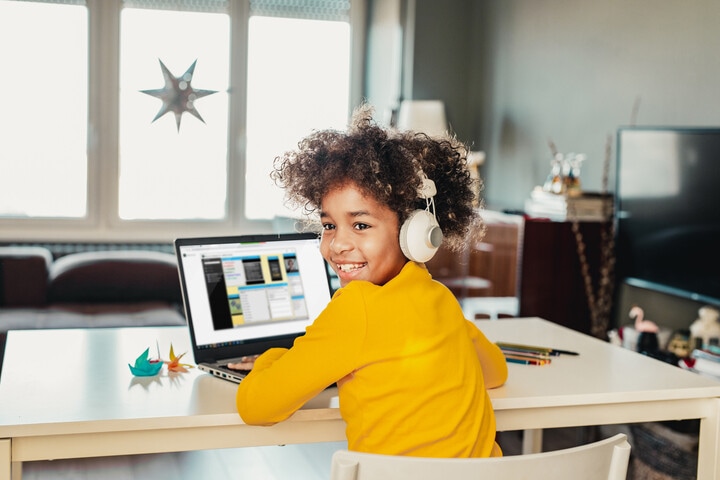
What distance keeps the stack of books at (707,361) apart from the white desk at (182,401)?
3.11 feet

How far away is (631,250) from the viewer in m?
3.59

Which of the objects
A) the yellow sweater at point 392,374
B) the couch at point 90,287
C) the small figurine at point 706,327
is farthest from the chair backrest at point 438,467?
the couch at point 90,287

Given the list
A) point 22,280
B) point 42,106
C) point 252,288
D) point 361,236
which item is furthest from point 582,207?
point 42,106

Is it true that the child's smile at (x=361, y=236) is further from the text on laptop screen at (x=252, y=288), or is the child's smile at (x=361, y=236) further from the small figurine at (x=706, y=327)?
the small figurine at (x=706, y=327)

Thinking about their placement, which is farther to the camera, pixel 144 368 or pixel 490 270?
pixel 490 270

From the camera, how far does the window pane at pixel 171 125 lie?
17.6ft

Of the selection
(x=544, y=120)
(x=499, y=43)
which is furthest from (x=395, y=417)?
(x=499, y=43)

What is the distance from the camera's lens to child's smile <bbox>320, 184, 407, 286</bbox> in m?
1.43

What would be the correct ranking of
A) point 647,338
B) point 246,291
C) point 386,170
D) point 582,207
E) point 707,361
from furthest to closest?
point 582,207 → point 647,338 → point 707,361 → point 246,291 → point 386,170

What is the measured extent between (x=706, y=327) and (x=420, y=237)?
6.77 ft

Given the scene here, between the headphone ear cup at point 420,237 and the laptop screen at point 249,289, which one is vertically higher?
the headphone ear cup at point 420,237

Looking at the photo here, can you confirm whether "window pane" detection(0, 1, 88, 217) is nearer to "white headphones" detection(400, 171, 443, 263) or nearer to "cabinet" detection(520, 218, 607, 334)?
"cabinet" detection(520, 218, 607, 334)

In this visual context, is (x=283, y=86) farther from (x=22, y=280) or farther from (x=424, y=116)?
(x=22, y=280)

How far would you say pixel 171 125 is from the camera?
5500 millimetres
